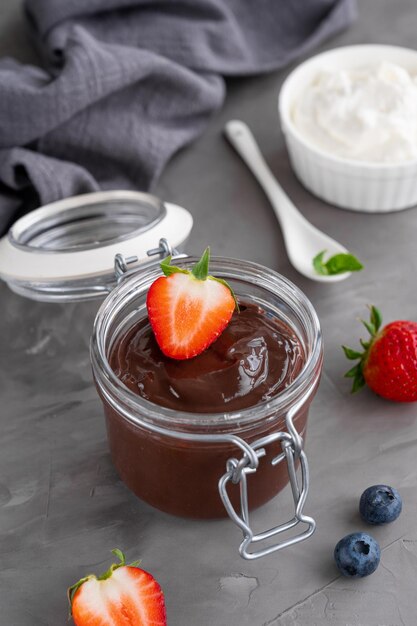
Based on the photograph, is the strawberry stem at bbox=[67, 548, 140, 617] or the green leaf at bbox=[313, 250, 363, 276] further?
the green leaf at bbox=[313, 250, 363, 276]

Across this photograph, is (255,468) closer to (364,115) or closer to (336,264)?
(336,264)

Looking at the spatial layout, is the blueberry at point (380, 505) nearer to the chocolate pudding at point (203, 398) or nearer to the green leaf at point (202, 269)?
the chocolate pudding at point (203, 398)

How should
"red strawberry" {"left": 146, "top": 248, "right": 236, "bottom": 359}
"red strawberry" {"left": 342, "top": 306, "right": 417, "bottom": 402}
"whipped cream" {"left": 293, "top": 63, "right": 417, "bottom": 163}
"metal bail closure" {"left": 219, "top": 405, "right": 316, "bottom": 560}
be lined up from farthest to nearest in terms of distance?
"whipped cream" {"left": 293, "top": 63, "right": 417, "bottom": 163} → "red strawberry" {"left": 342, "top": 306, "right": 417, "bottom": 402} → "red strawberry" {"left": 146, "top": 248, "right": 236, "bottom": 359} → "metal bail closure" {"left": 219, "top": 405, "right": 316, "bottom": 560}

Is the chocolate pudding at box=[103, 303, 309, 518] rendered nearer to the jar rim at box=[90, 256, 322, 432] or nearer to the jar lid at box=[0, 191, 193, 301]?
the jar rim at box=[90, 256, 322, 432]

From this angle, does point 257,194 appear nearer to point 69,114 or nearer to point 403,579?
point 69,114

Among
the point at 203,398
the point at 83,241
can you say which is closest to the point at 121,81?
the point at 83,241

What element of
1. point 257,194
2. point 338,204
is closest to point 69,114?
point 257,194

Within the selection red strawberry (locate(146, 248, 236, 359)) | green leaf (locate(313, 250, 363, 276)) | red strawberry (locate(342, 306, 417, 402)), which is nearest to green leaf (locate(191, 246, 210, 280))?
red strawberry (locate(146, 248, 236, 359))
